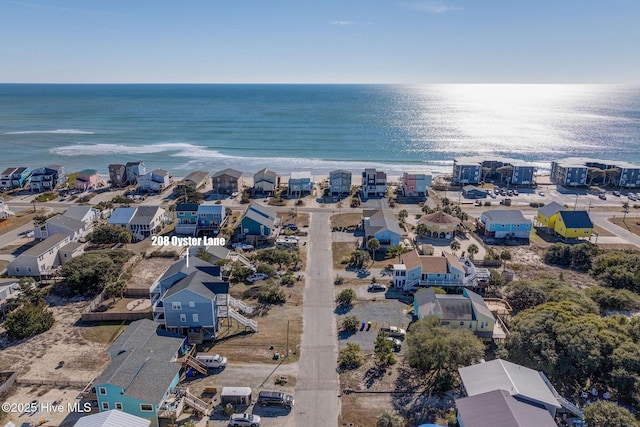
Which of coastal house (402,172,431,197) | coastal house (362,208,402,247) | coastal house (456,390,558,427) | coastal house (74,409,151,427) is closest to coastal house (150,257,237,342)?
coastal house (74,409,151,427)

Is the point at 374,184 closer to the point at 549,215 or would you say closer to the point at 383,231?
the point at 383,231

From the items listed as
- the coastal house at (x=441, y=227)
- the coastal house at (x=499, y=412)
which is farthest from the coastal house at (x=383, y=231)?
the coastal house at (x=499, y=412)

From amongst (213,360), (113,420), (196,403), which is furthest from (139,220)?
(113,420)

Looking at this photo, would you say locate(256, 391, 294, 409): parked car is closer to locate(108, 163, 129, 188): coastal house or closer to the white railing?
the white railing

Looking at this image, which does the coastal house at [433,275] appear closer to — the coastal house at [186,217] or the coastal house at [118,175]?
the coastal house at [186,217]

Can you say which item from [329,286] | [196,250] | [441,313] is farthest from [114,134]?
[441,313]
